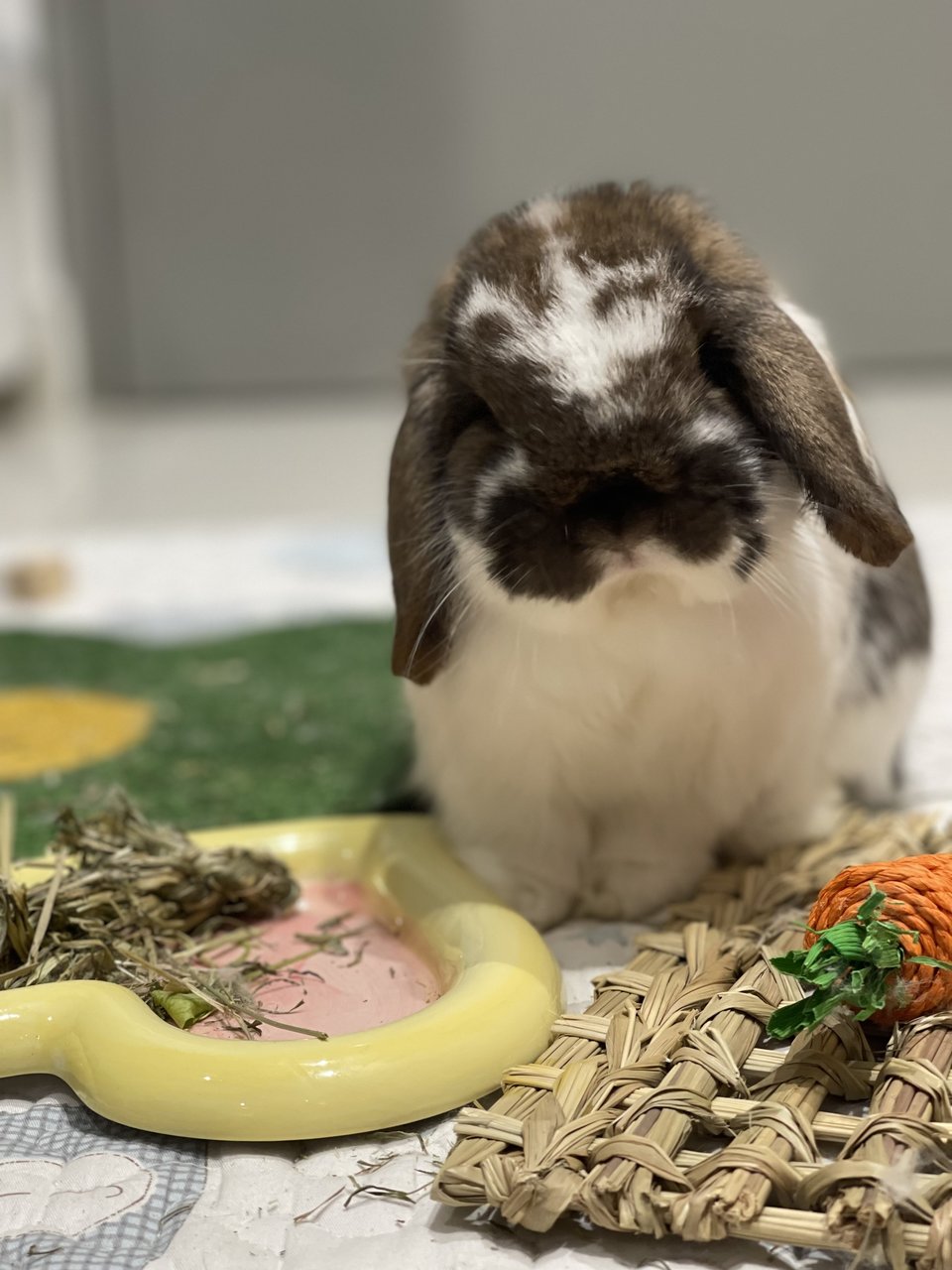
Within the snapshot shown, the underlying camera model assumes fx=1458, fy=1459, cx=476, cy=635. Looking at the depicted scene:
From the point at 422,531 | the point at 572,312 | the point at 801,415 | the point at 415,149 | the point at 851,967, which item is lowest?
the point at 851,967

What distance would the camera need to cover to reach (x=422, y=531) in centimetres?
153

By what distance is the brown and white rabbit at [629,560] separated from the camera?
1.34 metres

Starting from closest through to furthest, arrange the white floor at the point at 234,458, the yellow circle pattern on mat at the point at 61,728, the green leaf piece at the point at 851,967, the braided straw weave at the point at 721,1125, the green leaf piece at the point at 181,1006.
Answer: the braided straw weave at the point at 721,1125
the green leaf piece at the point at 851,967
the green leaf piece at the point at 181,1006
the yellow circle pattern on mat at the point at 61,728
the white floor at the point at 234,458

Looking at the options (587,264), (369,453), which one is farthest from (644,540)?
(369,453)

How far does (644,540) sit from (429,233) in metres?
5.20

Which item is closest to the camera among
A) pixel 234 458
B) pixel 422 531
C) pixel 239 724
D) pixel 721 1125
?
pixel 721 1125

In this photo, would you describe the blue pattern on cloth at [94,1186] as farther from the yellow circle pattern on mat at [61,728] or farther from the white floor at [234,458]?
the white floor at [234,458]

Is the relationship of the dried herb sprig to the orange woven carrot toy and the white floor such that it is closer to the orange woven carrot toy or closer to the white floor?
the orange woven carrot toy

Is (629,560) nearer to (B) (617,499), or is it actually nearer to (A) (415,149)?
(B) (617,499)

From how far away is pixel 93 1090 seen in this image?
1.29 metres

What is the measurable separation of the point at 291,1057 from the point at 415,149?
537cm

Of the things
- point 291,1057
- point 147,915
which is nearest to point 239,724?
point 147,915

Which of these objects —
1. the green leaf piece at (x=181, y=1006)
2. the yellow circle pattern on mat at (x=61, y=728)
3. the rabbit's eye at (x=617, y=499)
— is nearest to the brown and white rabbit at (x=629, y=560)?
the rabbit's eye at (x=617, y=499)

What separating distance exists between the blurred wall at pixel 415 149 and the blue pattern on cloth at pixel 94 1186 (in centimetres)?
420
